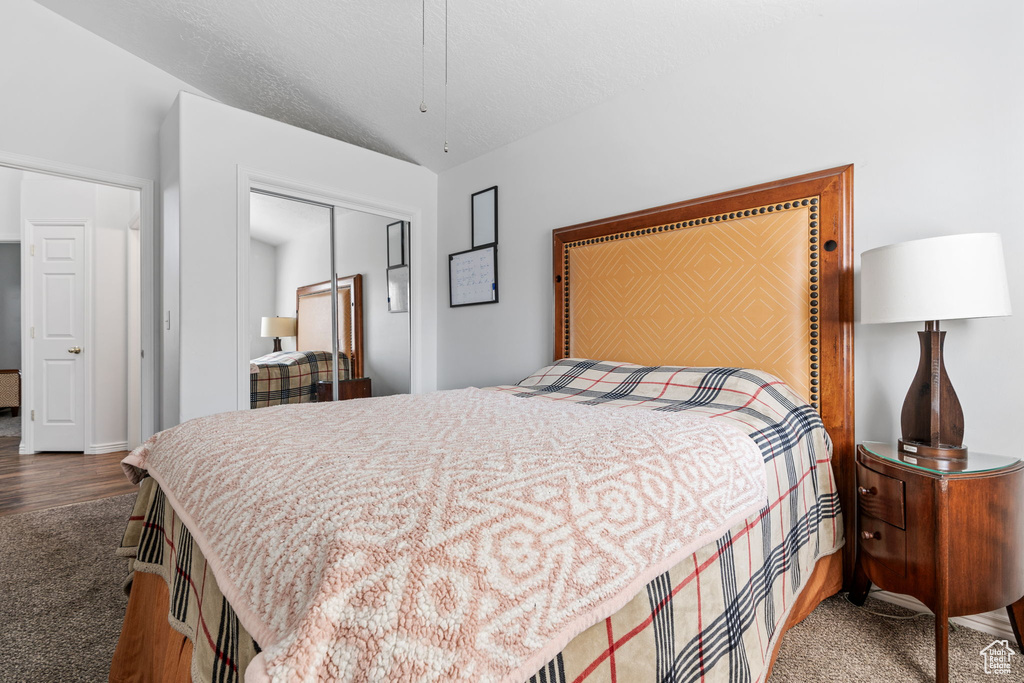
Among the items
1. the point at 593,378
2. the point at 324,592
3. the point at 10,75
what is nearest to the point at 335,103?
the point at 10,75

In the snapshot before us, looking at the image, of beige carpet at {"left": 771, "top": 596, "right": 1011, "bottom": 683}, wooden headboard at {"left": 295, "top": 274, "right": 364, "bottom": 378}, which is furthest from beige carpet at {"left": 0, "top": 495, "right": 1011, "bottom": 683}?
wooden headboard at {"left": 295, "top": 274, "right": 364, "bottom": 378}

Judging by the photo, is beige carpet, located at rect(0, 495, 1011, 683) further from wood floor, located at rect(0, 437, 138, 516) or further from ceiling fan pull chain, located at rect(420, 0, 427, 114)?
ceiling fan pull chain, located at rect(420, 0, 427, 114)

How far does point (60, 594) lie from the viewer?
1.71 meters

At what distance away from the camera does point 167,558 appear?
1.10 m

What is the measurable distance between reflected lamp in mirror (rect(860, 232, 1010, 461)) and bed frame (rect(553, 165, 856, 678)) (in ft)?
0.92

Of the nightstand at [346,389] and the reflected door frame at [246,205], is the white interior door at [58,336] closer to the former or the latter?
the reflected door frame at [246,205]

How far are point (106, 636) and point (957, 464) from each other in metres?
2.55

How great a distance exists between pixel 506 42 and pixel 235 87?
195 cm

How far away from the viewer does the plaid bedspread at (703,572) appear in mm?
729

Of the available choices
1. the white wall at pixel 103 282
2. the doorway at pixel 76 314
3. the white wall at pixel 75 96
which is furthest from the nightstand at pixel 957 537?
the white wall at pixel 103 282

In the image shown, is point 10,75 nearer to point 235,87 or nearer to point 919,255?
point 235,87

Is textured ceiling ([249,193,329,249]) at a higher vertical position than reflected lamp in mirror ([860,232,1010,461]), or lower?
higher

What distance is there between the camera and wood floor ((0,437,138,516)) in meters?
2.71

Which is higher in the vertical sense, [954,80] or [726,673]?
[954,80]
